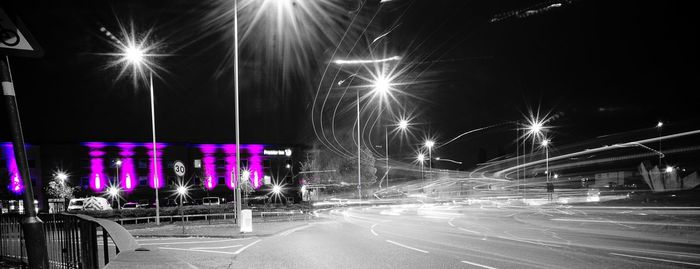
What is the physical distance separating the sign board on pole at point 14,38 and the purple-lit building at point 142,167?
187 feet

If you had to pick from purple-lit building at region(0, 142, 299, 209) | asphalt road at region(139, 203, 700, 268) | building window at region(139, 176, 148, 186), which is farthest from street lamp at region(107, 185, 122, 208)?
asphalt road at region(139, 203, 700, 268)

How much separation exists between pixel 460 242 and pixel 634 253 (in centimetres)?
474

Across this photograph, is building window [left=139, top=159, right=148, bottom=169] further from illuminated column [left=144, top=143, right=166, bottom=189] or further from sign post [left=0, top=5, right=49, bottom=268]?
sign post [left=0, top=5, right=49, bottom=268]

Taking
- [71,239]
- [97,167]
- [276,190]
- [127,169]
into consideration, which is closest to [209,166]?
[276,190]

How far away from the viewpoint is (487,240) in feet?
48.5

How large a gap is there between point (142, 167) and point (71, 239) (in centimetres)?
6328

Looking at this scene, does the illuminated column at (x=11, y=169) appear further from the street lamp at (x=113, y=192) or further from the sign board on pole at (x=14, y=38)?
the sign board on pole at (x=14, y=38)

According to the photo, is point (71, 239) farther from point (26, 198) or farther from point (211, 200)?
point (211, 200)

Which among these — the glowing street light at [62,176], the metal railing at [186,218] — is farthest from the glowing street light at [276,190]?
the metal railing at [186,218]

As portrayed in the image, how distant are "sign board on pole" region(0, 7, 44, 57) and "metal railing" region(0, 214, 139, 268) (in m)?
2.10

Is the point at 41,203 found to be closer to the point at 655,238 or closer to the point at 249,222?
the point at 249,222

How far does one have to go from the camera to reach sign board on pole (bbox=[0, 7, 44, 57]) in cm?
372

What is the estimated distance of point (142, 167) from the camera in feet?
212

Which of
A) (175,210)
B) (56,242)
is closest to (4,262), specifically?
(56,242)
